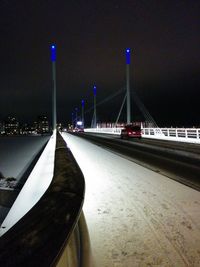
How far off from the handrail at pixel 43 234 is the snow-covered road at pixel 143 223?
1.01 m

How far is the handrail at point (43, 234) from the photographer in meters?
2.10

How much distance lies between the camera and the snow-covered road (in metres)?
4.17

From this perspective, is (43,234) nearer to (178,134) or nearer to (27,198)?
(27,198)

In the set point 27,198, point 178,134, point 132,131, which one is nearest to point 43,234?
point 27,198

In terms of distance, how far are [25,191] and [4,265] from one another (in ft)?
14.4

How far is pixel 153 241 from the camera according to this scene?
4.71 metres

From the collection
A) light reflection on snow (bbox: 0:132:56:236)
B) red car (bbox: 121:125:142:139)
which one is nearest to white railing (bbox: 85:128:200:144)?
red car (bbox: 121:125:142:139)

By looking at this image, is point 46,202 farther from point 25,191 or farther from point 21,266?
point 25,191

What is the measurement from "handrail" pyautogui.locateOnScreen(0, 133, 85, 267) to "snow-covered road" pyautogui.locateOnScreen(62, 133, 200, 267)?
101 centimetres

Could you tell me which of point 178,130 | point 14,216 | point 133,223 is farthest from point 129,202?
point 178,130

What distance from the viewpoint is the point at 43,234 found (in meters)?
2.52

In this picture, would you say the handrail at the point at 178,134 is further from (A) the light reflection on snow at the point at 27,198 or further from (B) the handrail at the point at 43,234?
(B) the handrail at the point at 43,234

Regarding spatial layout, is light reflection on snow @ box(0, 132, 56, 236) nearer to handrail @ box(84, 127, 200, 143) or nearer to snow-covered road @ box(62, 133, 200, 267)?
snow-covered road @ box(62, 133, 200, 267)

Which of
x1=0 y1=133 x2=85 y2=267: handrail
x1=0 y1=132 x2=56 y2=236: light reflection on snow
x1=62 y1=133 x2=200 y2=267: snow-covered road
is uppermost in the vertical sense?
x1=0 y1=133 x2=85 y2=267: handrail
